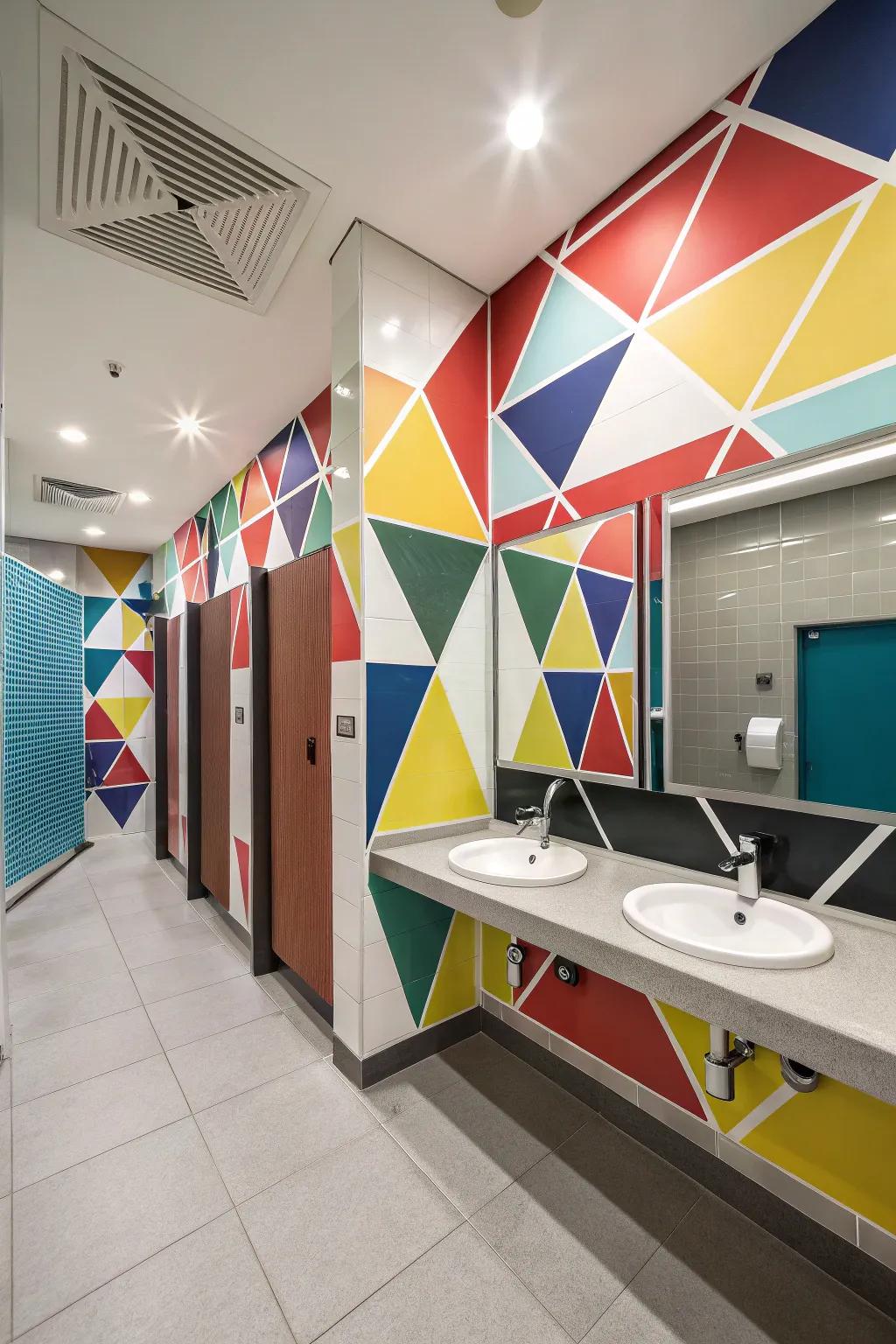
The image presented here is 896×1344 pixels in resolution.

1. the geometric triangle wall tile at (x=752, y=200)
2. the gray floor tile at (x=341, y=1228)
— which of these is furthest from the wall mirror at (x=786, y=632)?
the gray floor tile at (x=341, y=1228)

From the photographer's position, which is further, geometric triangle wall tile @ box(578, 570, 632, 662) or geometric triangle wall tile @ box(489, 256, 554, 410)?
geometric triangle wall tile @ box(489, 256, 554, 410)

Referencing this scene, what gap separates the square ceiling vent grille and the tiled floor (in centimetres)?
308

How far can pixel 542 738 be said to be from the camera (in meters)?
2.13

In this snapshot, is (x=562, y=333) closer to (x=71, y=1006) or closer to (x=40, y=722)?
Result: (x=71, y=1006)

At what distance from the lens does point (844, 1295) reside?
4.18ft

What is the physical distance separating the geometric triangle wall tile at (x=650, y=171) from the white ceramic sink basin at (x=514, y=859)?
86.3 inches

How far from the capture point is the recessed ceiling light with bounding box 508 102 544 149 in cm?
169

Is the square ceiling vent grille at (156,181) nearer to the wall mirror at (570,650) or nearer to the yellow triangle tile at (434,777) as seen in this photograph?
the wall mirror at (570,650)

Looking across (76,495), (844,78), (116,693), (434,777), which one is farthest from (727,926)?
(116,693)

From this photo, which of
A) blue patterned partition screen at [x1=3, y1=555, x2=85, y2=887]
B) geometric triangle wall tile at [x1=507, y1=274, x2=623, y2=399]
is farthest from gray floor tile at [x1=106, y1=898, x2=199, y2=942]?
geometric triangle wall tile at [x1=507, y1=274, x2=623, y2=399]

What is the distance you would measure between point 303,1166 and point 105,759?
546 cm

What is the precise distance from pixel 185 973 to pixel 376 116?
11.7ft

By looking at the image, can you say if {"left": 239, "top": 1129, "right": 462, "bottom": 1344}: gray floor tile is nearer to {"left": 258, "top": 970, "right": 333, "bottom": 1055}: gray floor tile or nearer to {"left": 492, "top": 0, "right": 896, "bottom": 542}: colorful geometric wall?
{"left": 258, "top": 970, "right": 333, "bottom": 1055}: gray floor tile

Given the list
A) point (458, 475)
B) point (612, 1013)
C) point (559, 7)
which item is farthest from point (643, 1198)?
point (559, 7)
